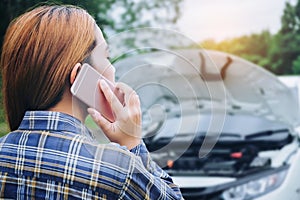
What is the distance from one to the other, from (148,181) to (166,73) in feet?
0.95

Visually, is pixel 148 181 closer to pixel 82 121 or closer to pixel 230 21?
pixel 82 121

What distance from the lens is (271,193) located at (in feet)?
7.86

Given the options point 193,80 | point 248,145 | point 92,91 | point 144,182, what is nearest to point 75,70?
point 92,91

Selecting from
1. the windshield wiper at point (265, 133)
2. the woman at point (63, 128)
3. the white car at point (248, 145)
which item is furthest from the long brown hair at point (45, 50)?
the windshield wiper at point (265, 133)

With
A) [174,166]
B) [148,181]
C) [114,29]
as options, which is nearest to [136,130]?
[148,181]

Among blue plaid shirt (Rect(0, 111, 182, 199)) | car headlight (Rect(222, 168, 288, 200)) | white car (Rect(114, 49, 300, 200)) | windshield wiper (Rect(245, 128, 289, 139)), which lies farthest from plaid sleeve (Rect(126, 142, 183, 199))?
windshield wiper (Rect(245, 128, 289, 139))

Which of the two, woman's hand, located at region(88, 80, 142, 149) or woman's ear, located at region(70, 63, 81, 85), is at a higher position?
woman's ear, located at region(70, 63, 81, 85)

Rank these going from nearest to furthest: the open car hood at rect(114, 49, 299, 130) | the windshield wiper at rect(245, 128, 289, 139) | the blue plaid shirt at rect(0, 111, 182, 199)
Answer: the blue plaid shirt at rect(0, 111, 182, 199)
the open car hood at rect(114, 49, 299, 130)
the windshield wiper at rect(245, 128, 289, 139)

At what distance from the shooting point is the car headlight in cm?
241

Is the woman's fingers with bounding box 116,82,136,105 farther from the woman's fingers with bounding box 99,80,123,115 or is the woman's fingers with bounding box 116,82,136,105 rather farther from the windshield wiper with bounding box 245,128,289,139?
the windshield wiper with bounding box 245,128,289,139

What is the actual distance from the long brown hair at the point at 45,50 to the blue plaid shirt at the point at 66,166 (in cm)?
3

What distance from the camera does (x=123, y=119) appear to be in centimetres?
70

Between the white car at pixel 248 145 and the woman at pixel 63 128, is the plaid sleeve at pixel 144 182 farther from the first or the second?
the white car at pixel 248 145

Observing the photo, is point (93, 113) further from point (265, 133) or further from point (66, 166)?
point (265, 133)
